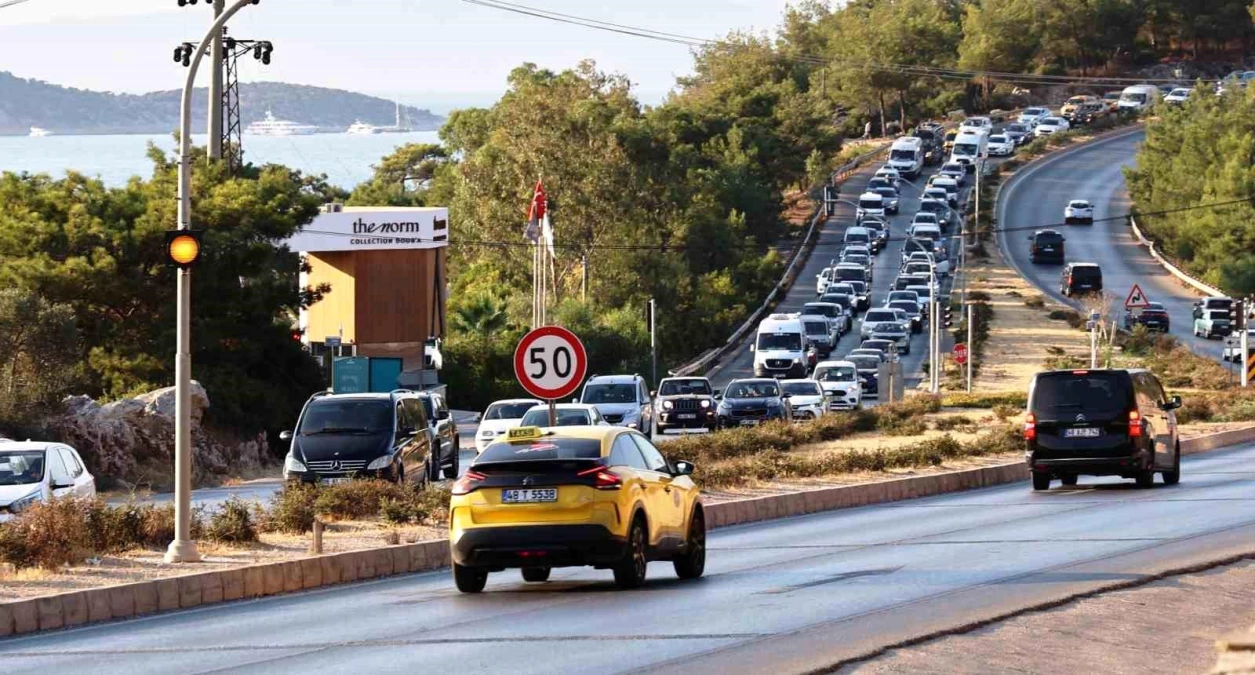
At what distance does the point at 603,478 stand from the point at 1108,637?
4.82 meters

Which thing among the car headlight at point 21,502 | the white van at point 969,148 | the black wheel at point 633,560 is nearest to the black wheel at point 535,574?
the black wheel at point 633,560

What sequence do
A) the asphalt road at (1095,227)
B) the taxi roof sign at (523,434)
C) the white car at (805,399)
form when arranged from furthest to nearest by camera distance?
the asphalt road at (1095,227) < the white car at (805,399) < the taxi roof sign at (523,434)

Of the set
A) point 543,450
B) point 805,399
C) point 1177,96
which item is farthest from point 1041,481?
point 1177,96

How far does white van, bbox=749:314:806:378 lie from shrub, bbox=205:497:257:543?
4973 cm

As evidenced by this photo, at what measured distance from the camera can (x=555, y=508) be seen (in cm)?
1677

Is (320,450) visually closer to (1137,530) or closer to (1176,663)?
(1137,530)

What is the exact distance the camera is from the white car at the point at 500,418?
40.9m

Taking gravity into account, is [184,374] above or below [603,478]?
above

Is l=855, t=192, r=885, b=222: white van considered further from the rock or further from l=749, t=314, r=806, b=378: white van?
the rock

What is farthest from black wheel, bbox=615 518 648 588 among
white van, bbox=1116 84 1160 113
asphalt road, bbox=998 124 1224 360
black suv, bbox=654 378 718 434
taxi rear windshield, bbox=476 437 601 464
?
white van, bbox=1116 84 1160 113

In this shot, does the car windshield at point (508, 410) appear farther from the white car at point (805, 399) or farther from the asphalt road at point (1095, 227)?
the asphalt road at point (1095, 227)

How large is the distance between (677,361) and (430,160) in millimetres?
62332

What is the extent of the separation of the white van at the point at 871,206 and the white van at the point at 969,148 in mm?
17682

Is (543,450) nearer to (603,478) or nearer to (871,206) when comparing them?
(603,478)
